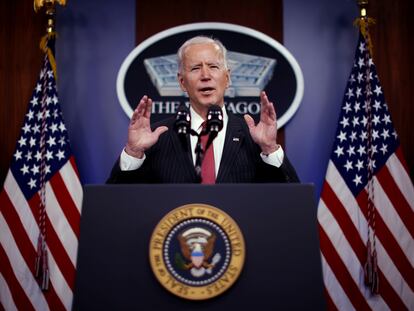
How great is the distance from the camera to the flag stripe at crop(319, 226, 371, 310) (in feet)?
9.64

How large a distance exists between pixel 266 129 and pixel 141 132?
17.6 inches

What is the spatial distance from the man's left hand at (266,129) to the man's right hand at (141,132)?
0.34 meters

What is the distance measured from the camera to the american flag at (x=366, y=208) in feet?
9.61

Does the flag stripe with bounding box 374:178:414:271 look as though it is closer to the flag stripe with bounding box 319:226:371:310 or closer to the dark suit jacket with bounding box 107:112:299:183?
the flag stripe with bounding box 319:226:371:310

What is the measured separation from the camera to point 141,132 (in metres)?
1.92

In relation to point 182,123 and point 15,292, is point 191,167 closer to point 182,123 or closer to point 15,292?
point 182,123

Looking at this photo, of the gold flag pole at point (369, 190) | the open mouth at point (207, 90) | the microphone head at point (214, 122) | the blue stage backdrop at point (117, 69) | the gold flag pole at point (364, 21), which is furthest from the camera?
the blue stage backdrop at point (117, 69)

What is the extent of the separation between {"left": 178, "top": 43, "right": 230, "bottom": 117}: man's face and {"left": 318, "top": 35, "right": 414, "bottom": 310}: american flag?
1093mm

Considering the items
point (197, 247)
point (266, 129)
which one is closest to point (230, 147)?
point (266, 129)

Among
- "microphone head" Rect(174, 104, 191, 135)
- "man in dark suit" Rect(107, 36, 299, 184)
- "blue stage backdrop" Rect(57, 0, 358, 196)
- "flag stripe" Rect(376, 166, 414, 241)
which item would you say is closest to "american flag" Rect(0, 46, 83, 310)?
"blue stage backdrop" Rect(57, 0, 358, 196)

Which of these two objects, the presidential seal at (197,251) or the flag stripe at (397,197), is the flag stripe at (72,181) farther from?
Answer: the presidential seal at (197,251)

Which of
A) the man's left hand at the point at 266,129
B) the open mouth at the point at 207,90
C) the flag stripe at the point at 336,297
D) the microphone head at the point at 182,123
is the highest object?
the microphone head at the point at 182,123

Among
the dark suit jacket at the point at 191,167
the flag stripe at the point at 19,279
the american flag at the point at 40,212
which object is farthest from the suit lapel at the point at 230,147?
the flag stripe at the point at 19,279

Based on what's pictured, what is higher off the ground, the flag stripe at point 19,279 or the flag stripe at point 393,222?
the flag stripe at point 393,222
